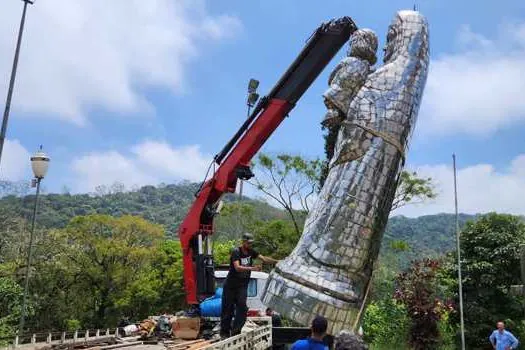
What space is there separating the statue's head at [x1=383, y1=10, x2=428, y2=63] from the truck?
12.5 ft

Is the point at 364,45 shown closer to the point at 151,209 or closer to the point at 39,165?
the point at 39,165

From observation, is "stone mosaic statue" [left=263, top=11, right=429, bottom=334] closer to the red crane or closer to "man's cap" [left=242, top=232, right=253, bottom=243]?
"man's cap" [left=242, top=232, right=253, bottom=243]

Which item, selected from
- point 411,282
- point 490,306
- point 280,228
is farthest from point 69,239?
point 490,306

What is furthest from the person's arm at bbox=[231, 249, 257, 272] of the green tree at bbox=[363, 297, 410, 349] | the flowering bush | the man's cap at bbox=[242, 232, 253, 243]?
→ the green tree at bbox=[363, 297, 410, 349]

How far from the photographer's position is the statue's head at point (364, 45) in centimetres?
611

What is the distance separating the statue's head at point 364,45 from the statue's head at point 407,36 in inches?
6.4

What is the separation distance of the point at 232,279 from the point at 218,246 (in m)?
25.3

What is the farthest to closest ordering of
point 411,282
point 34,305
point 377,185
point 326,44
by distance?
point 34,305, point 411,282, point 326,44, point 377,185

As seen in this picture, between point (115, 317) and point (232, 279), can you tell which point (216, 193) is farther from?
point (115, 317)

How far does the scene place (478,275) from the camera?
17359mm

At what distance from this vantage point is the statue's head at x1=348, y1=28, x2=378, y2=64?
20.0ft

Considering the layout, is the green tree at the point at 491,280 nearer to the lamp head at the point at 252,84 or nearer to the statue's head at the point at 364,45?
the lamp head at the point at 252,84

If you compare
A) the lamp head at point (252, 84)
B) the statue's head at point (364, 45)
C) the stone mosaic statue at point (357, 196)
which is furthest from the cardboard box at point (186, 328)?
the lamp head at point (252, 84)

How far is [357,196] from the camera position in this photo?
555 centimetres
